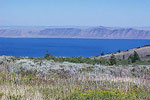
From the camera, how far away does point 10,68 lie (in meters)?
13.6

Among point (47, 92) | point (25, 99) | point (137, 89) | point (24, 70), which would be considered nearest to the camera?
point (25, 99)

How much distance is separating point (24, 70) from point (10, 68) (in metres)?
0.82

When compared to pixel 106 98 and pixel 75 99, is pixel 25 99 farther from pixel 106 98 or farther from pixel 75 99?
pixel 106 98

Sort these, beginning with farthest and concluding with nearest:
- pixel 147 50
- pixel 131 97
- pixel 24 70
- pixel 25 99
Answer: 1. pixel 147 50
2. pixel 24 70
3. pixel 131 97
4. pixel 25 99

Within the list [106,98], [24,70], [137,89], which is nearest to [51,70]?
[24,70]

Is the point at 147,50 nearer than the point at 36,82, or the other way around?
the point at 36,82

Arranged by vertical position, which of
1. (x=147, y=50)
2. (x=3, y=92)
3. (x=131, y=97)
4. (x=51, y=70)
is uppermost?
(x=147, y=50)

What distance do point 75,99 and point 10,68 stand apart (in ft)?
22.4

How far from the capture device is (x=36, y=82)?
10.4 meters

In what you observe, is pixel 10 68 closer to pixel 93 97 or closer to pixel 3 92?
pixel 3 92

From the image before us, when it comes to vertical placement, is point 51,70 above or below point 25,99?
above

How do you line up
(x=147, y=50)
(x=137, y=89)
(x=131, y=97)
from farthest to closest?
(x=147, y=50), (x=137, y=89), (x=131, y=97)

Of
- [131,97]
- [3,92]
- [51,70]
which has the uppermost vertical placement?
[51,70]

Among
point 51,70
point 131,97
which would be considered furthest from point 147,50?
point 131,97
